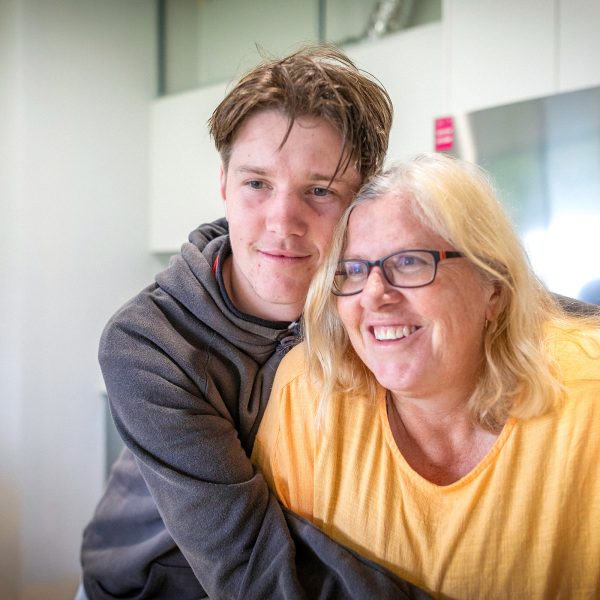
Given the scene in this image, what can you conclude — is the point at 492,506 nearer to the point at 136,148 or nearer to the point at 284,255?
the point at 284,255

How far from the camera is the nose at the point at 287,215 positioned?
3.54ft

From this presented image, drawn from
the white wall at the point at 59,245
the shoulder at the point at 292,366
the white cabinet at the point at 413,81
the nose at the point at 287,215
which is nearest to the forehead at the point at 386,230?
the nose at the point at 287,215

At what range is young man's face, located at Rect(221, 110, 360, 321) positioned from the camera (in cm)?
108

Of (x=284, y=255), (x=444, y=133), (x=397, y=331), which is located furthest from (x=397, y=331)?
(x=444, y=133)

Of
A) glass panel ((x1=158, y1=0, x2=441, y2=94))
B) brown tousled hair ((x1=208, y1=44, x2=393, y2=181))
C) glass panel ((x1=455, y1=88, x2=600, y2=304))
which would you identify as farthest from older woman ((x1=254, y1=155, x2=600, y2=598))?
glass panel ((x1=158, y1=0, x2=441, y2=94))

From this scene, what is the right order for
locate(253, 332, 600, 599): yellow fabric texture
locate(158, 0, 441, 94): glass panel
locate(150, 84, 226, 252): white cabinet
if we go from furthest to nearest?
locate(150, 84, 226, 252): white cabinet → locate(158, 0, 441, 94): glass panel → locate(253, 332, 600, 599): yellow fabric texture

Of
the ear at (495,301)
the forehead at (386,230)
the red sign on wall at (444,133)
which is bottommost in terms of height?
the ear at (495,301)

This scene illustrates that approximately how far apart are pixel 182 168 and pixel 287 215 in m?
1.97

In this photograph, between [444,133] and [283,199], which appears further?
[444,133]

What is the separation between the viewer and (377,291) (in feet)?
3.09

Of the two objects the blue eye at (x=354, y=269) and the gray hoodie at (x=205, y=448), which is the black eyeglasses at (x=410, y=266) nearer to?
the blue eye at (x=354, y=269)

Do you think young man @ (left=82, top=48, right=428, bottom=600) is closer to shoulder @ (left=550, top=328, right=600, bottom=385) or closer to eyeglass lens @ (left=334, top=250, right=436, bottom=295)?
eyeglass lens @ (left=334, top=250, right=436, bottom=295)

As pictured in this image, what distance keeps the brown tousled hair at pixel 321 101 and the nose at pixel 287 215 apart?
0.08 m

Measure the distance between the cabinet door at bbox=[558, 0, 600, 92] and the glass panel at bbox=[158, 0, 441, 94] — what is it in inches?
28.5
